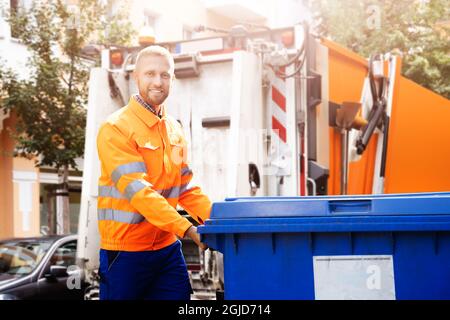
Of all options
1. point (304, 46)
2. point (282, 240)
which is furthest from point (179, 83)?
point (282, 240)

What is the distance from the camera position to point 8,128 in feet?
38.3

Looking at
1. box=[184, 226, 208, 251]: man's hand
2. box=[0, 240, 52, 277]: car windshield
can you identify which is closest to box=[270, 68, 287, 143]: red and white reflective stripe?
box=[184, 226, 208, 251]: man's hand

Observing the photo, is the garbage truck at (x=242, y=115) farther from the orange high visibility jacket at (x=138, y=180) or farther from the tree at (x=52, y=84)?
the tree at (x=52, y=84)

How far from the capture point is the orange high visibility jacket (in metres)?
3.12

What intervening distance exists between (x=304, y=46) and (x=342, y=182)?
1.29 m

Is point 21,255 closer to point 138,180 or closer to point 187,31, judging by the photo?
point 138,180

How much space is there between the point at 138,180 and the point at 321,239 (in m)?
0.75

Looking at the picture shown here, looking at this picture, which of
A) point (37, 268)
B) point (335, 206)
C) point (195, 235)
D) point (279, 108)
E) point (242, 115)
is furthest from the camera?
point (37, 268)

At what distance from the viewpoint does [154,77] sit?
3371mm

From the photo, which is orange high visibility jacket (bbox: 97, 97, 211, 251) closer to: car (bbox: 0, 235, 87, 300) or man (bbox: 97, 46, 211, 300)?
man (bbox: 97, 46, 211, 300)

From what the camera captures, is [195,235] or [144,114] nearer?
[195,235]

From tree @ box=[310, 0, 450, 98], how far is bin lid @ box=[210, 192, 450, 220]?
8554mm

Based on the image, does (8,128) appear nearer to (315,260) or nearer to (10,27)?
(10,27)

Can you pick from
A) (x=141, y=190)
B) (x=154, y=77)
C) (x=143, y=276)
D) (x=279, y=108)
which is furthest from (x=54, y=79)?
(x=141, y=190)
